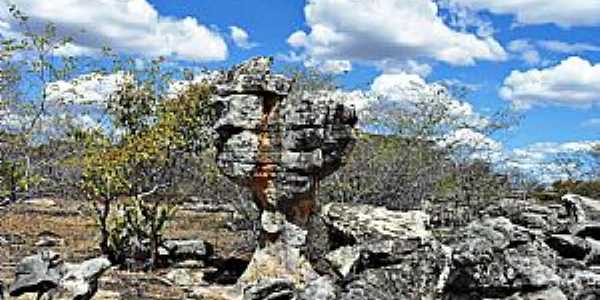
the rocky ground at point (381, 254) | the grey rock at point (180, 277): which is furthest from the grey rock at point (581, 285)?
the grey rock at point (180, 277)

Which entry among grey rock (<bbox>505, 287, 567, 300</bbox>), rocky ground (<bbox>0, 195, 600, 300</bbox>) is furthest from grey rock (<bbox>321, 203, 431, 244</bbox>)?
grey rock (<bbox>505, 287, 567, 300</bbox>)

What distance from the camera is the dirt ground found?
19.1 m

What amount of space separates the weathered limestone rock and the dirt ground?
3.15m

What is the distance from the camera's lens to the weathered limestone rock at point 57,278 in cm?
1293

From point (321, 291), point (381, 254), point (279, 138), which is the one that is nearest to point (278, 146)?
point (279, 138)

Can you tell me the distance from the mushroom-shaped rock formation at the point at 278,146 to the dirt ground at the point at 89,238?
257 centimetres

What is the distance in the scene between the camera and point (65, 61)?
15781 millimetres

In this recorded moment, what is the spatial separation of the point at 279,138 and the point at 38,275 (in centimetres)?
705

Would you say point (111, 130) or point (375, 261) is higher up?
point (111, 130)

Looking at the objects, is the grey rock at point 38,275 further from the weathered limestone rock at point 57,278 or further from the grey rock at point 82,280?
the grey rock at point 82,280

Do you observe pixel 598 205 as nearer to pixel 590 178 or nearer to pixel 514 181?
pixel 514 181

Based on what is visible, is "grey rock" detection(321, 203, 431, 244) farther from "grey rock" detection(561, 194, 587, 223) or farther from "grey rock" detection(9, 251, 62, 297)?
"grey rock" detection(9, 251, 62, 297)

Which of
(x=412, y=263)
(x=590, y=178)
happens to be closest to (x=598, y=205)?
(x=412, y=263)

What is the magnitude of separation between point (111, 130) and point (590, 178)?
73.9 ft
